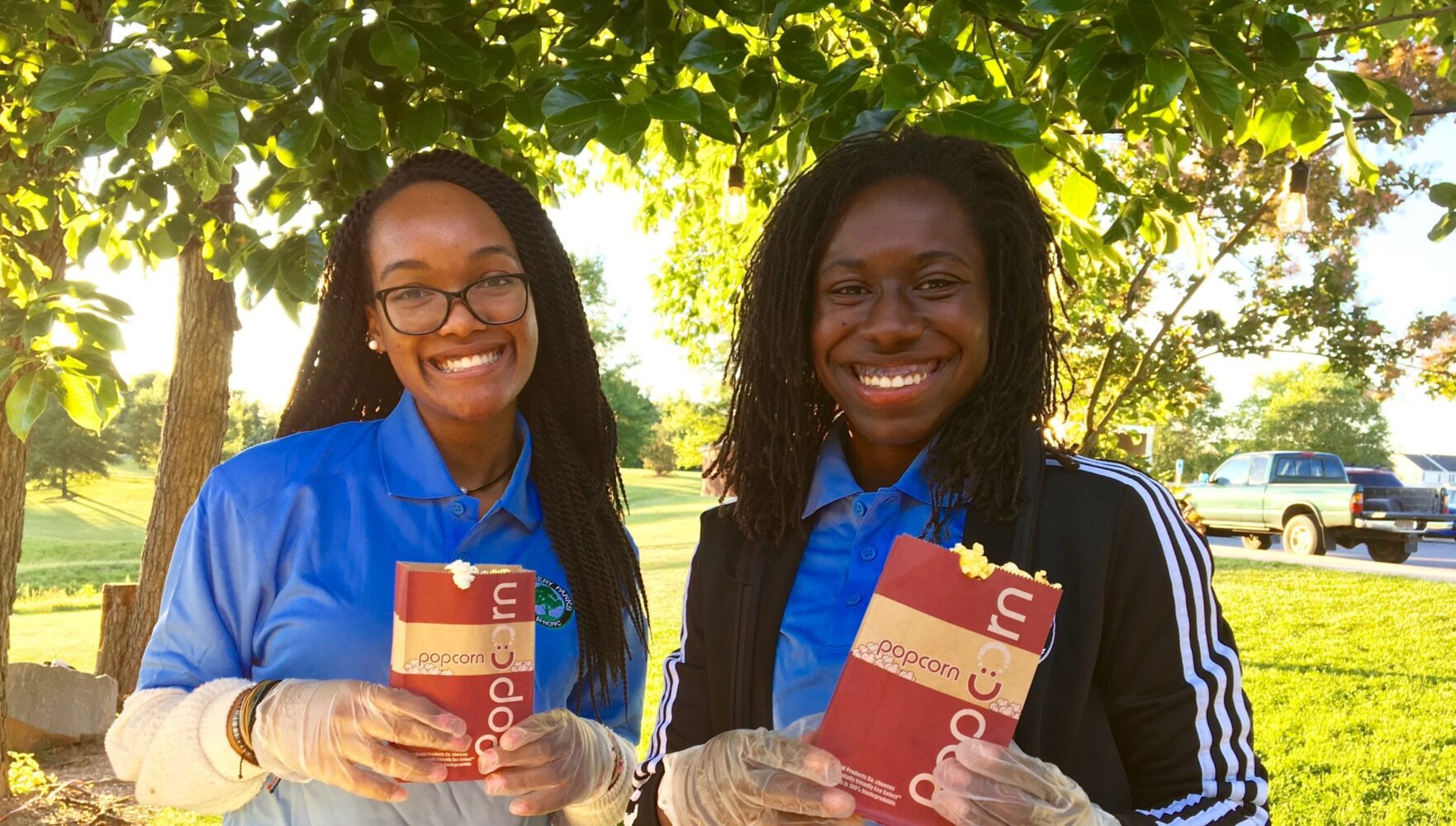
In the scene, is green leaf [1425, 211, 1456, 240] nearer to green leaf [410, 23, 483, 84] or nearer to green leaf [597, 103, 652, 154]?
green leaf [597, 103, 652, 154]

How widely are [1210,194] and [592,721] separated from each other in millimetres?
8247

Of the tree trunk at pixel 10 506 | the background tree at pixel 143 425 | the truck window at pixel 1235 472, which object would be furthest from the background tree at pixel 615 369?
the tree trunk at pixel 10 506

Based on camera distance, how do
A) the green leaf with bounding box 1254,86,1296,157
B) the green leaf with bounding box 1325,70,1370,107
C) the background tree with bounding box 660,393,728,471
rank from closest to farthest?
the green leaf with bounding box 1325,70,1370,107
the green leaf with bounding box 1254,86,1296,157
the background tree with bounding box 660,393,728,471

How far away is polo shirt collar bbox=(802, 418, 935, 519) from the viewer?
1.59 m

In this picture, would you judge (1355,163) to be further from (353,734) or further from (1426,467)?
(1426,467)

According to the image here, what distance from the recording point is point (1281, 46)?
2287 millimetres

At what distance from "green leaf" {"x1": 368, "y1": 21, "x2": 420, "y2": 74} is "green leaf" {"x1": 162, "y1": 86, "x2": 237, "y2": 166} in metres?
0.29

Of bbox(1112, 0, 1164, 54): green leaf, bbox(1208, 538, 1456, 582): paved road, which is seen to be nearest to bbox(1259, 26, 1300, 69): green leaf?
bbox(1112, 0, 1164, 54): green leaf

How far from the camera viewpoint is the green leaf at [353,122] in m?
2.27

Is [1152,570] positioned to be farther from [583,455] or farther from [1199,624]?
[583,455]

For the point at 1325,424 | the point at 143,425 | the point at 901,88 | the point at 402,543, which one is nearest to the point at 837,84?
the point at 901,88

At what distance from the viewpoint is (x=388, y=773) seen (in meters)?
1.57

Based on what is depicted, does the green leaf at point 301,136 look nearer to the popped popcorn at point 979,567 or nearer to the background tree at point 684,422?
the popped popcorn at point 979,567

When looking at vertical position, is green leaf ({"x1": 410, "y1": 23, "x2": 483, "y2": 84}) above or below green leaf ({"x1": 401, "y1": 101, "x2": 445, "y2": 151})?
above
